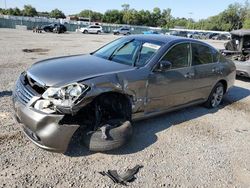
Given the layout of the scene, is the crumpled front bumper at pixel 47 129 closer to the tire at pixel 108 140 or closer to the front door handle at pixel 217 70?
the tire at pixel 108 140

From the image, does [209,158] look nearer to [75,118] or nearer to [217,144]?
[217,144]

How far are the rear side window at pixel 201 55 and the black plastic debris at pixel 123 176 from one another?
2.79 metres

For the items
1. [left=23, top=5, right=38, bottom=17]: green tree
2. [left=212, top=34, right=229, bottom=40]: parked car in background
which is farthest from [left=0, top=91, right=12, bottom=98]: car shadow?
[left=23, top=5, right=38, bottom=17]: green tree

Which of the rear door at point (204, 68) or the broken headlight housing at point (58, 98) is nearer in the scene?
the broken headlight housing at point (58, 98)

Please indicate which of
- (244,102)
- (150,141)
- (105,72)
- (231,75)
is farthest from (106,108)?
(244,102)

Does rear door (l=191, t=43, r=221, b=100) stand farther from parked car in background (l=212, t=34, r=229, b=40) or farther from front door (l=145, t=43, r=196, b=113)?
parked car in background (l=212, t=34, r=229, b=40)

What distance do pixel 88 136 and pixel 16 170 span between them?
3.22 feet

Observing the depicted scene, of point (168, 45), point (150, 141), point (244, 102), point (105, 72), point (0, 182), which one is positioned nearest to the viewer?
point (0, 182)

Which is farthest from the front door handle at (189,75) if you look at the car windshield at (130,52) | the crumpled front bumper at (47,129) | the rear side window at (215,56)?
the crumpled front bumper at (47,129)

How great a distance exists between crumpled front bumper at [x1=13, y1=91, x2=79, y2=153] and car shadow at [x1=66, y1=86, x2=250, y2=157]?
1.49 ft

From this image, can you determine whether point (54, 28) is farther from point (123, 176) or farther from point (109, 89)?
point (123, 176)

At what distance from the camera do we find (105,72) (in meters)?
4.08

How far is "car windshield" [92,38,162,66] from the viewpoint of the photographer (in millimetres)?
4711

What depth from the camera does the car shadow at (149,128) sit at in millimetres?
4055
